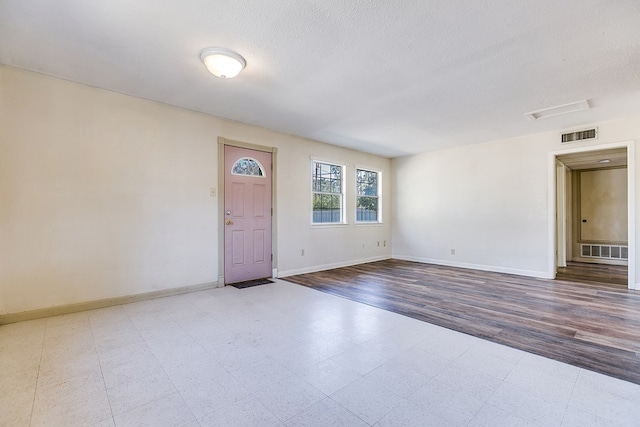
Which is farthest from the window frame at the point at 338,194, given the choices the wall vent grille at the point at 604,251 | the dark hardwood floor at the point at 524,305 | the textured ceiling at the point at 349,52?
the wall vent grille at the point at 604,251

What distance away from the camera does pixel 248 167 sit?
15.8 feet

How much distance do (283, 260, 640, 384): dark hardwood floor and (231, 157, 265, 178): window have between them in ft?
6.16

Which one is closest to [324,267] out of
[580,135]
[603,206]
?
[580,135]

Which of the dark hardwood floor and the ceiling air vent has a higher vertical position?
the ceiling air vent

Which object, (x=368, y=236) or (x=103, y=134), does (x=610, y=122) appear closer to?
(x=368, y=236)

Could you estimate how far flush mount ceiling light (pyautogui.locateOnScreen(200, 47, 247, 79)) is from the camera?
262cm

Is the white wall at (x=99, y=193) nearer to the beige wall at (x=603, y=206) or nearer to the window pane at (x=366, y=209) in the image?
the window pane at (x=366, y=209)

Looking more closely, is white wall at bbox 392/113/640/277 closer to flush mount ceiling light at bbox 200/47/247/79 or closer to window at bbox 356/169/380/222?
window at bbox 356/169/380/222

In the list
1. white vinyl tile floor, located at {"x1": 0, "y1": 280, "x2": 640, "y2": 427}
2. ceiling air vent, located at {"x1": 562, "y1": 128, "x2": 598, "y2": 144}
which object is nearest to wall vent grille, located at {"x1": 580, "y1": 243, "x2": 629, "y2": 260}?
ceiling air vent, located at {"x1": 562, "y1": 128, "x2": 598, "y2": 144}

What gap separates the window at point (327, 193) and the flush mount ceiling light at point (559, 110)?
11.2 ft

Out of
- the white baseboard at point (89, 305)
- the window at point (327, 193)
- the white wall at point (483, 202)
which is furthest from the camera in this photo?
the window at point (327, 193)

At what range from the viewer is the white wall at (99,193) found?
9.88 ft

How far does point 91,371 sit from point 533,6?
4017 millimetres

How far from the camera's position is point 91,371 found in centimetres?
206
